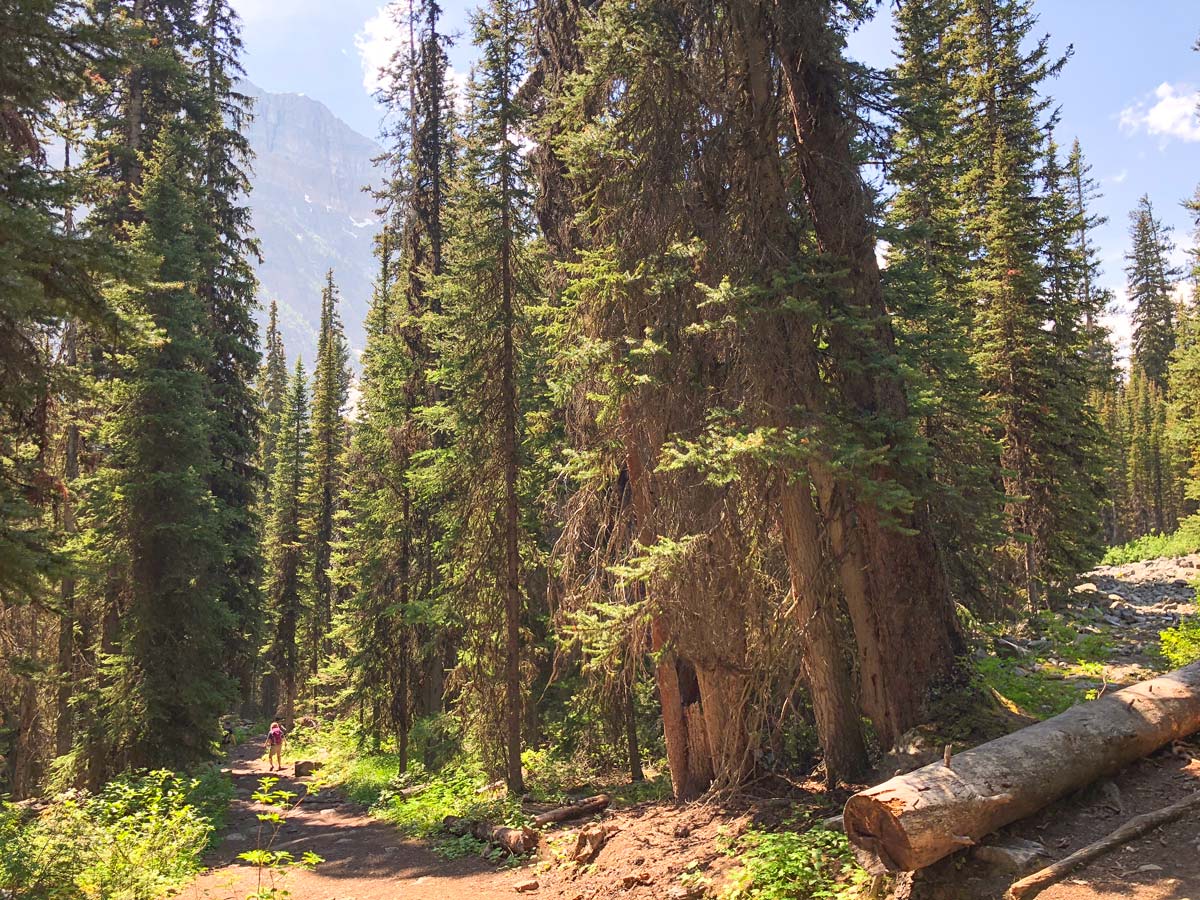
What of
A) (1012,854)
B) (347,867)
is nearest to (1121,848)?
(1012,854)

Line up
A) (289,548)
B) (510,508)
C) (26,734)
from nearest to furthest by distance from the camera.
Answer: (510,508)
(26,734)
(289,548)

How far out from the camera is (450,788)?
15.7 meters

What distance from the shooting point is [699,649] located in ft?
30.4

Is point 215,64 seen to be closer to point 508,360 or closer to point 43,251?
point 508,360

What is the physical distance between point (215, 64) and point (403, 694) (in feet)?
72.2

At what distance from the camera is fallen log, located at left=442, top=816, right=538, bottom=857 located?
11.1 metres

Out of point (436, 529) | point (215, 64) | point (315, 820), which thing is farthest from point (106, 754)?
point (215, 64)

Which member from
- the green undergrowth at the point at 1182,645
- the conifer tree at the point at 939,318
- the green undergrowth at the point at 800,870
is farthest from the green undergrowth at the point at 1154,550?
the green undergrowth at the point at 800,870

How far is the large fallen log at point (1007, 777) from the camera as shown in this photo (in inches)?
218

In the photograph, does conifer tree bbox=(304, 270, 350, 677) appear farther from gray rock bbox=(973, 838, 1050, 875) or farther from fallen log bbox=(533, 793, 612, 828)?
gray rock bbox=(973, 838, 1050, 875)

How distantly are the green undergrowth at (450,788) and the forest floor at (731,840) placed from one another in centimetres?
49

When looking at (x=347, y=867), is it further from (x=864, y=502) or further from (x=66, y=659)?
(x=864, y=502)

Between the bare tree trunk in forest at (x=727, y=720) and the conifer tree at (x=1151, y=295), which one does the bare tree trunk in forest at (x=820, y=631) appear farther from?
the conifer tree at (x=1151, y=295)

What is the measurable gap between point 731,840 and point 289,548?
29.9m
